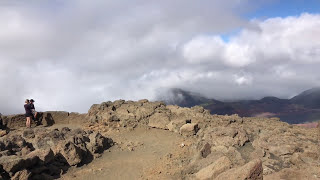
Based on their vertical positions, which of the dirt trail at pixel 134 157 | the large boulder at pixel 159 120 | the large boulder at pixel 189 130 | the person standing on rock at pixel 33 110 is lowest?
the dirt trail at pixel 134 157

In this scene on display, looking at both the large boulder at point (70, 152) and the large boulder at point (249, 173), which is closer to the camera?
the large boulder at point (249, 173)

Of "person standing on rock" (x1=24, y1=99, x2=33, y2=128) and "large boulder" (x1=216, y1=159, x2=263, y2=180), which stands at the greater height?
"person standing on rock" (x1=24, y1=99, x2=33, y2=128)

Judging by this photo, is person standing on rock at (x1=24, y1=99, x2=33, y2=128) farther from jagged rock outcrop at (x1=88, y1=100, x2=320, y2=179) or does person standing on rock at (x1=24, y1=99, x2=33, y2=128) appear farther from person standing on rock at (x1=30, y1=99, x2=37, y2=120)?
jagged rock outcrop at (x1=88, y1=100, x2=320, y2=179)

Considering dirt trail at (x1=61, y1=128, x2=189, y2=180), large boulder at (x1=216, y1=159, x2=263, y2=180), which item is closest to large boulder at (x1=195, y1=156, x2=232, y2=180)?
large boulder at (x1=216, y1=159, x2=263, y2=180)

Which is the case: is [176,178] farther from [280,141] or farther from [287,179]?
[280,141]

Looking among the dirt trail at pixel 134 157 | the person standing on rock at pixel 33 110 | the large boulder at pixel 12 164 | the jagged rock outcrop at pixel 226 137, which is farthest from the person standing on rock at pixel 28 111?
the large boulder at pixel 12 164

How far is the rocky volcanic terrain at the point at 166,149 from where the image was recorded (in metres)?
8.45

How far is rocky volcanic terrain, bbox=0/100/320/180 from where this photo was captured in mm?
8445

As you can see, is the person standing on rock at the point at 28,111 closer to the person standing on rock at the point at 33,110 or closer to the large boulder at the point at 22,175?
the person standing on rock at the point at 33,110

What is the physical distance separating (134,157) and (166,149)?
1597 millimetres

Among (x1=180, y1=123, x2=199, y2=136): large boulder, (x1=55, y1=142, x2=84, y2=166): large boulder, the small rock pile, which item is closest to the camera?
the small rock pile

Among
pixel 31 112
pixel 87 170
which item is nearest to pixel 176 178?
pixel 87 170

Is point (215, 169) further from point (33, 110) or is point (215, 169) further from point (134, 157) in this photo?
Answer: point (33, 110)

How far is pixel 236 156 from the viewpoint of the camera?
371 inches
